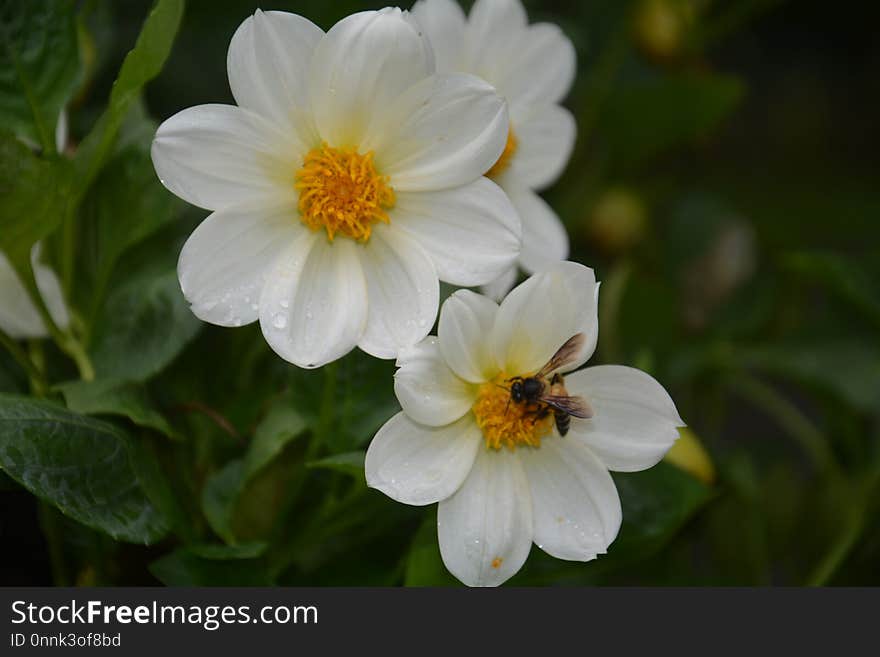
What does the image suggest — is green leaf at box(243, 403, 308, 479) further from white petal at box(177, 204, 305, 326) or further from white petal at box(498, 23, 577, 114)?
white petal at box(498, 23, 577, 114)

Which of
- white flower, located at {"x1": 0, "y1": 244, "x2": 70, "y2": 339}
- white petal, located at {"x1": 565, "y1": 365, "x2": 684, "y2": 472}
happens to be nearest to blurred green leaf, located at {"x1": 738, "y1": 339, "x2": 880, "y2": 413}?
white petal, located at {"x1": 565, "y1": 365, "x2": 684, "y2": 472}

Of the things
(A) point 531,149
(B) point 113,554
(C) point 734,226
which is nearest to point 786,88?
(C) point 734,226

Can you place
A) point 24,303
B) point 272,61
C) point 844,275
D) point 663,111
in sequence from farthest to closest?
point 663,111 → point 844,275 → point 24,303 → point 272,61

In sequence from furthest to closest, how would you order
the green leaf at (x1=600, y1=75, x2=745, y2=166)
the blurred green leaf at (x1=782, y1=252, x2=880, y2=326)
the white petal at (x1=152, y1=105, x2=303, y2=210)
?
the green leaf at (x1=600, y1=75, x2=745, y2=166)
the blurred green leaf at (x1=782, y1=252, x2=880, y2=326)
the white petal at (x1=152, y1=105, x2=303, y2=210)

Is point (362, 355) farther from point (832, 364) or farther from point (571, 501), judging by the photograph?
point (832, 364)

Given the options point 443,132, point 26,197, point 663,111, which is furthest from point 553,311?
point 663,111

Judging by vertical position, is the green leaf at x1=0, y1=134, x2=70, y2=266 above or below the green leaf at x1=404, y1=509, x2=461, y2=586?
above

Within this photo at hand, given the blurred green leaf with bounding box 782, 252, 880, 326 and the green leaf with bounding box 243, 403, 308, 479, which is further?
the blurred green leaf with bounding box 782, 252, 880, 326
